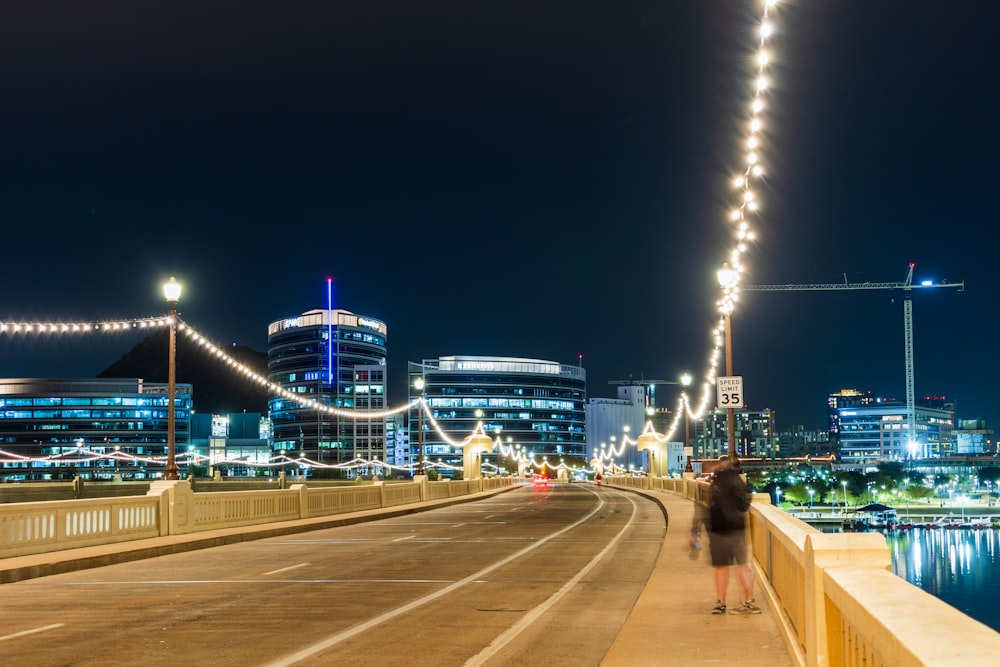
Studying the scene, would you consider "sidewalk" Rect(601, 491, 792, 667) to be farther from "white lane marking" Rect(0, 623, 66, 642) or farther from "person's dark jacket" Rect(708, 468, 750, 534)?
"white lane marking" Rect(0, 623, 66, 642)

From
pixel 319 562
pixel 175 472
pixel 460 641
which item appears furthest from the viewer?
pixel 175 472

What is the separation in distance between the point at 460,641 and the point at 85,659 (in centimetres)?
380

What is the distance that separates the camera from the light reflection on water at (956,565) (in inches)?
4253

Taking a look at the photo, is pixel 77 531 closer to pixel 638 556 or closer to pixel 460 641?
pixel 638 556

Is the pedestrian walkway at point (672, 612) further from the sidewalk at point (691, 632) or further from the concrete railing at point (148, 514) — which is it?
the concrete railing at point (148, 514)

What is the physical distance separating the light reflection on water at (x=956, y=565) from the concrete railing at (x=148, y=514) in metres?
58.4

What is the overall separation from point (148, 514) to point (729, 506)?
17.9m

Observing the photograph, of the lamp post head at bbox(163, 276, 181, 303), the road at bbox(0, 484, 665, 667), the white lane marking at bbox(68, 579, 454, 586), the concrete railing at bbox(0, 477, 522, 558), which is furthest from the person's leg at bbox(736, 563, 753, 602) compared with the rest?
the lamp post head at bbox(163, 276, 181, 303)

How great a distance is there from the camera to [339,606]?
1462 cm

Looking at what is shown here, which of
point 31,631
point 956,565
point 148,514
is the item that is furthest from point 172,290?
point 956,565

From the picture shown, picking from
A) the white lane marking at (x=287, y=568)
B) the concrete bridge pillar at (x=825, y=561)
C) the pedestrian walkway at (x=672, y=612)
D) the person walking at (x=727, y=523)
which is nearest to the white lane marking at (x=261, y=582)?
the white lane marking at (x=287, y=568)

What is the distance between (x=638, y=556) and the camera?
23312 mm

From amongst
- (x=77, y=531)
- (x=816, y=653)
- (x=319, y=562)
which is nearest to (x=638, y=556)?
(x=319, y=562)

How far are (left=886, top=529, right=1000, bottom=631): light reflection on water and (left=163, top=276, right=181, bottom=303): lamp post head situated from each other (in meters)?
67.0
